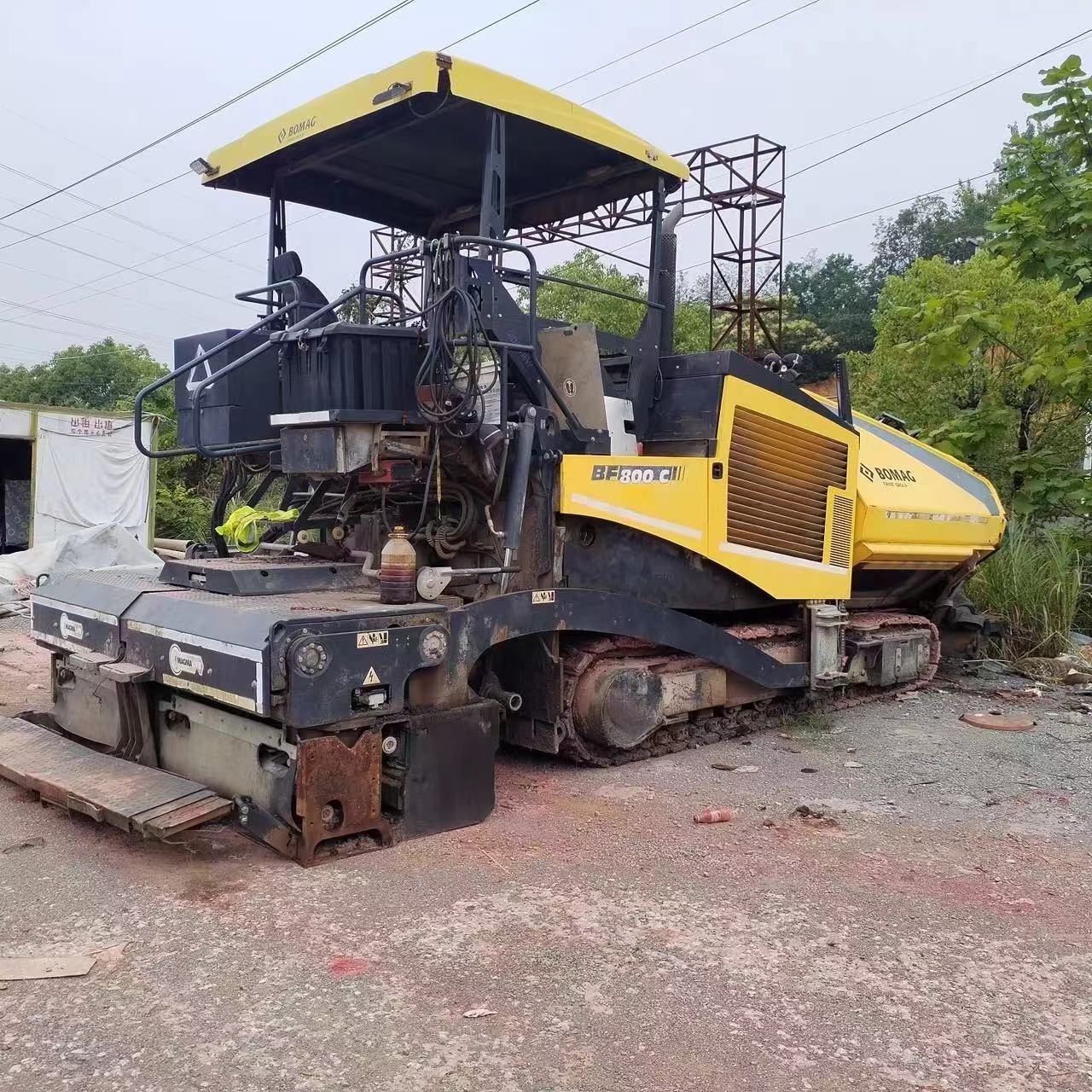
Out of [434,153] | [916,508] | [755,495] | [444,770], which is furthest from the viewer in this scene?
[916,508]

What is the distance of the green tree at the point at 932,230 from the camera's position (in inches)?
2024

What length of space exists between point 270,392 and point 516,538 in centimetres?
149

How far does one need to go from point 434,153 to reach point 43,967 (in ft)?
13.8

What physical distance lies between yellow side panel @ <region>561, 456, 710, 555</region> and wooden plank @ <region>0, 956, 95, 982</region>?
2.82 metres

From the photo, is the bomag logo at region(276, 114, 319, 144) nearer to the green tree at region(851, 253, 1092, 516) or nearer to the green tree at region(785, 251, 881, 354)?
the green tree at region(851, 253, 1092, 516)

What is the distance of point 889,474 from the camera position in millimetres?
7664

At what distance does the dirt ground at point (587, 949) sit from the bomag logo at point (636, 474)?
1.53 m

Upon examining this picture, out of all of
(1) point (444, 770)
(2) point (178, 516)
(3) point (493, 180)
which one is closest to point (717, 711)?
(1) point (444, 770)

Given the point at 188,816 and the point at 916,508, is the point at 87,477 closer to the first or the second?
the point at 916,508

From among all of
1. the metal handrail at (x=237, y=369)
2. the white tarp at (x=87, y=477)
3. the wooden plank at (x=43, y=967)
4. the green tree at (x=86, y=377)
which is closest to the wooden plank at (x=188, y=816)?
the wooden plank at (x=43, y=967)

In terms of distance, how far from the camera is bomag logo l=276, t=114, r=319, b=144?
5.08 metres

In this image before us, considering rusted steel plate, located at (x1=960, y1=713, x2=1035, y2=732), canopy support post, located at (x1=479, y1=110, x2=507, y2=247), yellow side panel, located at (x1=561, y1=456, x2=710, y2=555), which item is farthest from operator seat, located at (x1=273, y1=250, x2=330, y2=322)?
rusted steel plate, located at (x1=960, y1=713, x2=1035, y2=732)

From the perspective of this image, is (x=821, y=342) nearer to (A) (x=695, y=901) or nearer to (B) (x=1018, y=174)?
(B) (x=1018, y=174)

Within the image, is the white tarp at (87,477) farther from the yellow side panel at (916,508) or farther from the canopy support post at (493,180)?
the canopy support post at (493,180)
